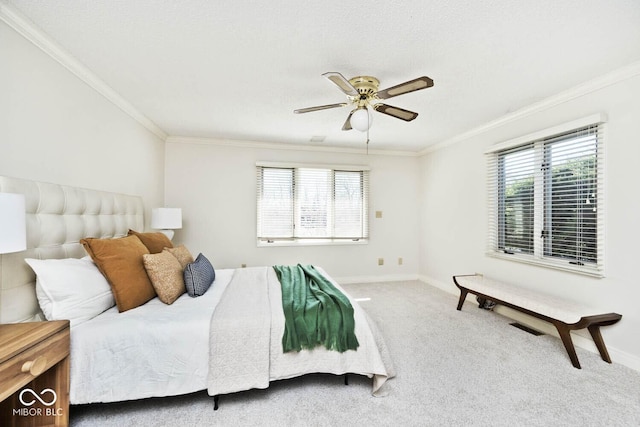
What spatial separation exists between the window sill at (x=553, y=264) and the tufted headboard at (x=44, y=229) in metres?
4.26

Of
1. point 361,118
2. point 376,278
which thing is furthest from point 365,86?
point 376,278

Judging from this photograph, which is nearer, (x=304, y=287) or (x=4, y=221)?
(x=4, y=221)

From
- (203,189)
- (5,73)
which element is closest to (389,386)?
(5,73)

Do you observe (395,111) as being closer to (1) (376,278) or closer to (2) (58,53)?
(2) (58,53)

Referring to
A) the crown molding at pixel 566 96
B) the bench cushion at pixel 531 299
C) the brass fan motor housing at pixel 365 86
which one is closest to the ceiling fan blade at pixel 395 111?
the brass fan motor housing at pixel 365 86

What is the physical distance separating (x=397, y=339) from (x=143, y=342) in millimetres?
2146

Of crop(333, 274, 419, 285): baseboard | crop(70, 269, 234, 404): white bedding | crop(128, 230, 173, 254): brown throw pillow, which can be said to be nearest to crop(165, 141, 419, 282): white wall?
crop(333, 274, 419, 285): baseboard

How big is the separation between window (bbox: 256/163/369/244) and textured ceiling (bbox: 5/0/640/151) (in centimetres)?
167

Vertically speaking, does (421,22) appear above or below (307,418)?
above

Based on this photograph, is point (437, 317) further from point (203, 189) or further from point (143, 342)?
point (203, 189)

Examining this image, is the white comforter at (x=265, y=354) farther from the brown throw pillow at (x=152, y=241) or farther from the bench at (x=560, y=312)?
the bench at (x=560, y=312)

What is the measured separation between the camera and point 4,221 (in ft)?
3.85
